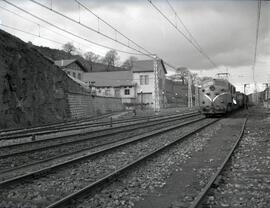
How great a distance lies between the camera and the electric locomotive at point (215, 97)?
104ft

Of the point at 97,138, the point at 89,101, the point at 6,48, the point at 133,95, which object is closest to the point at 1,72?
the point at 6,48

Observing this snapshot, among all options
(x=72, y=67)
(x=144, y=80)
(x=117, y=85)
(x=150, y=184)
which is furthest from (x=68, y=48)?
(x=150, y=184)

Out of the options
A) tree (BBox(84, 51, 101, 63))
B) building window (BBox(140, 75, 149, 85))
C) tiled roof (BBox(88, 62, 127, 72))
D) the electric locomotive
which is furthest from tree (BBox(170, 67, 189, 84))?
the electric locomotive

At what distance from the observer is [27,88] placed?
32.8 meters

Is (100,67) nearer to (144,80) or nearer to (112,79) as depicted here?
(112,79)

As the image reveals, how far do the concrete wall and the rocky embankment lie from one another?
64.7 inches

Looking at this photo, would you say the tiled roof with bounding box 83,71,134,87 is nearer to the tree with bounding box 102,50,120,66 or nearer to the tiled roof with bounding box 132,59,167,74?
the tiled roof with bounding box 132,59,167,74

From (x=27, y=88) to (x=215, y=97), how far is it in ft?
56.4

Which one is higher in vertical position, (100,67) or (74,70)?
(100,67)

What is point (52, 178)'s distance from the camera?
8.92 meters

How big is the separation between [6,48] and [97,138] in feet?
58.1

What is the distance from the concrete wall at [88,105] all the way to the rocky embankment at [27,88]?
5.39 ft

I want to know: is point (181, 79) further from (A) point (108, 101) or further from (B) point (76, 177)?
(B) point (76, 177)

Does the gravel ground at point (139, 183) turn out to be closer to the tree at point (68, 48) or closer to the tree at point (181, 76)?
the tree at point (68, 48)
